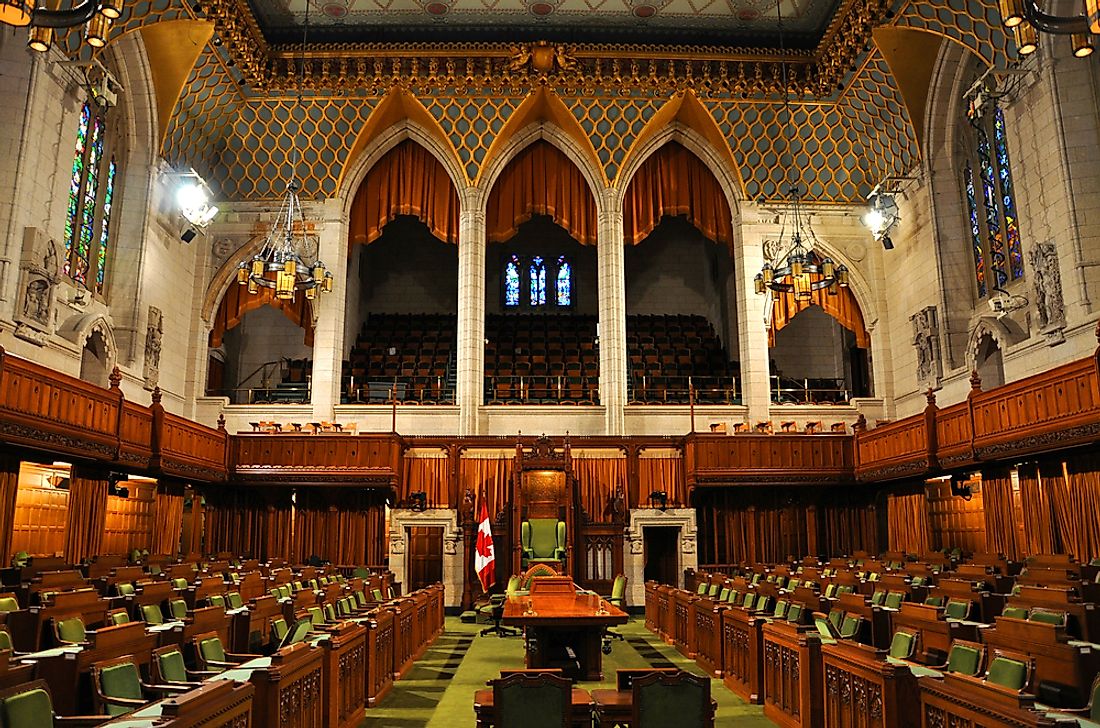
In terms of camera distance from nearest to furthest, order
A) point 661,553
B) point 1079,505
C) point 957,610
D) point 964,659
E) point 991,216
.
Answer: point 964,659
point 957,610
point 1079,505
point 991,216
point 661,553

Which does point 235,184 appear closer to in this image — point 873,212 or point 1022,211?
point 873,212

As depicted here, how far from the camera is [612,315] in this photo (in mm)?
19094

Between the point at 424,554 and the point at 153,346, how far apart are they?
6.70 meters

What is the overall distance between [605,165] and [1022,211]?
9.06 meters

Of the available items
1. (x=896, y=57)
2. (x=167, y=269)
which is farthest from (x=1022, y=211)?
(x=167, y=269)

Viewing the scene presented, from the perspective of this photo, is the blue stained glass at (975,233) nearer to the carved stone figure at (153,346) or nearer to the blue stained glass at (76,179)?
the carved stone figure at (153,346)

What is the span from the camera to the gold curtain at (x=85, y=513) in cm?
1155

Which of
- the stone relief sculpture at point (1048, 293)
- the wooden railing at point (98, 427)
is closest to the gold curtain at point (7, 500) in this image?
the wooden railing at point (98, 427)

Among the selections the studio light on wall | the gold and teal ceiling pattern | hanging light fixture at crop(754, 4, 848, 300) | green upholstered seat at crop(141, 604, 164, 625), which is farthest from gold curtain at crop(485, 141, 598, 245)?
green upholstered seat at crop(141, 604, 164, 625)

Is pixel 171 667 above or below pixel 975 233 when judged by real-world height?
below

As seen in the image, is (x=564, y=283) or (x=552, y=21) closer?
(x=552, y=21)

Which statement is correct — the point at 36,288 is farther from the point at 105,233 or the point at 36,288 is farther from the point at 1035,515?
the point at 1035,515

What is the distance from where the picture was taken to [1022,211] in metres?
13.7

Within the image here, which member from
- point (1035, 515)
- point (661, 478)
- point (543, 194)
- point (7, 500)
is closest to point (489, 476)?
point (661, 478)
